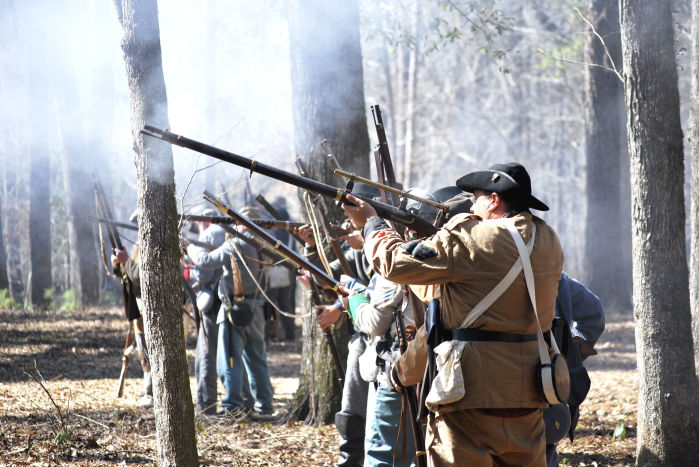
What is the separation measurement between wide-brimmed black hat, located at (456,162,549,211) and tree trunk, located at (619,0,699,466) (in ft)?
6.59

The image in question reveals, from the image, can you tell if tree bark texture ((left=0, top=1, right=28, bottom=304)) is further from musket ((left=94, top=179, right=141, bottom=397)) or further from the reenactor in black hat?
the reenactor in black hat

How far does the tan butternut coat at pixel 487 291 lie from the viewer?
325 cm

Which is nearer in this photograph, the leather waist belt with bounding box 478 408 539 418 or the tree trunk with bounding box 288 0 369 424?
the leather waist belt with bounding box 478 408 539 418

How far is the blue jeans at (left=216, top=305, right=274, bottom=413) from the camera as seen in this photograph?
750 centimetres

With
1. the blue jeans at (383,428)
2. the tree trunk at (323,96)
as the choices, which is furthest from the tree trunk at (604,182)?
the blue jeans at (383,428)

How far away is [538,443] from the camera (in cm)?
344

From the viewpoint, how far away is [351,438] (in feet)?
17.0

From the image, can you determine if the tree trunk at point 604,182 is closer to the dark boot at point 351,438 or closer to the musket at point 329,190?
the dark boot at point 351,438

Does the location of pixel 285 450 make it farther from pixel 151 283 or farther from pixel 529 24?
pixel 529 24

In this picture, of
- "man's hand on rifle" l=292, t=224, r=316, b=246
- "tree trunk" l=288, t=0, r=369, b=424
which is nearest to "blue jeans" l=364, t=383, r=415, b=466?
"man's hand on rifle" l=292, t=224, r=316, b=246

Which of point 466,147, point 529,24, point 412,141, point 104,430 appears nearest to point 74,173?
point 104,430

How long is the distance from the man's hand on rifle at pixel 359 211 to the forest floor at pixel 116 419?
8.28 ft

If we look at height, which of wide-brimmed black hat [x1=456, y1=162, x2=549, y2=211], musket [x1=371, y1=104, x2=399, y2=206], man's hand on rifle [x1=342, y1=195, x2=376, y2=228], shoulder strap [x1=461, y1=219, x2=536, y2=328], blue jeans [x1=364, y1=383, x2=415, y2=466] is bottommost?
blue jeans [x1=364, y1=383, x2=415, y2=466]

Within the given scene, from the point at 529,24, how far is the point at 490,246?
3463cm
